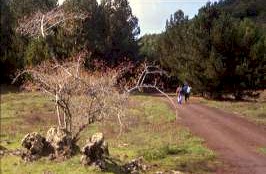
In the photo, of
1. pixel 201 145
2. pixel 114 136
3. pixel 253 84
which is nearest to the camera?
pixel 201 145

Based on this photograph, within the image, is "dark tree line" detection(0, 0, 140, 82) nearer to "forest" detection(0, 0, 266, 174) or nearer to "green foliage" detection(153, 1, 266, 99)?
"forest" detection(0, 0, 266, 174)

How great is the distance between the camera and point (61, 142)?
1614cm

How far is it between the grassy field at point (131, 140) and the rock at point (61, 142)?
1.07 feet

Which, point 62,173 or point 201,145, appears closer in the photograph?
point 62,173

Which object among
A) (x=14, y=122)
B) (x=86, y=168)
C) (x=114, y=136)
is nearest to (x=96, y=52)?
(x=14, y=122)

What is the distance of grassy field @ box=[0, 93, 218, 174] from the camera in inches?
618

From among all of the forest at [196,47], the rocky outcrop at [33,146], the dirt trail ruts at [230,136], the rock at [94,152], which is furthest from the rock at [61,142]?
the forest at [196,47]

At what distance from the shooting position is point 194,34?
4072cm

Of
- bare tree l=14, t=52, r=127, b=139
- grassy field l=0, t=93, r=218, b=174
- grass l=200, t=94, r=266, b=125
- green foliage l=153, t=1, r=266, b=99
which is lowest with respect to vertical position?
grassy field l=0, t=93, r=218, b=174

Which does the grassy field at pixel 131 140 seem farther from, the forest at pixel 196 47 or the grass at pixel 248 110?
the forest at pixel 196 47

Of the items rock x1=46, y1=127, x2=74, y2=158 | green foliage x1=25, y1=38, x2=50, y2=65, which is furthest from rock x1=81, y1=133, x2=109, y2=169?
green foliage x1=25, y1=38, x2=50, y2=65

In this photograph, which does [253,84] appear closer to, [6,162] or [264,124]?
[264,124]

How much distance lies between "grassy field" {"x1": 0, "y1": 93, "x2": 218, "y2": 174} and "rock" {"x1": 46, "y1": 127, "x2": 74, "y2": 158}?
326 mm

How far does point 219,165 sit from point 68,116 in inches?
194
